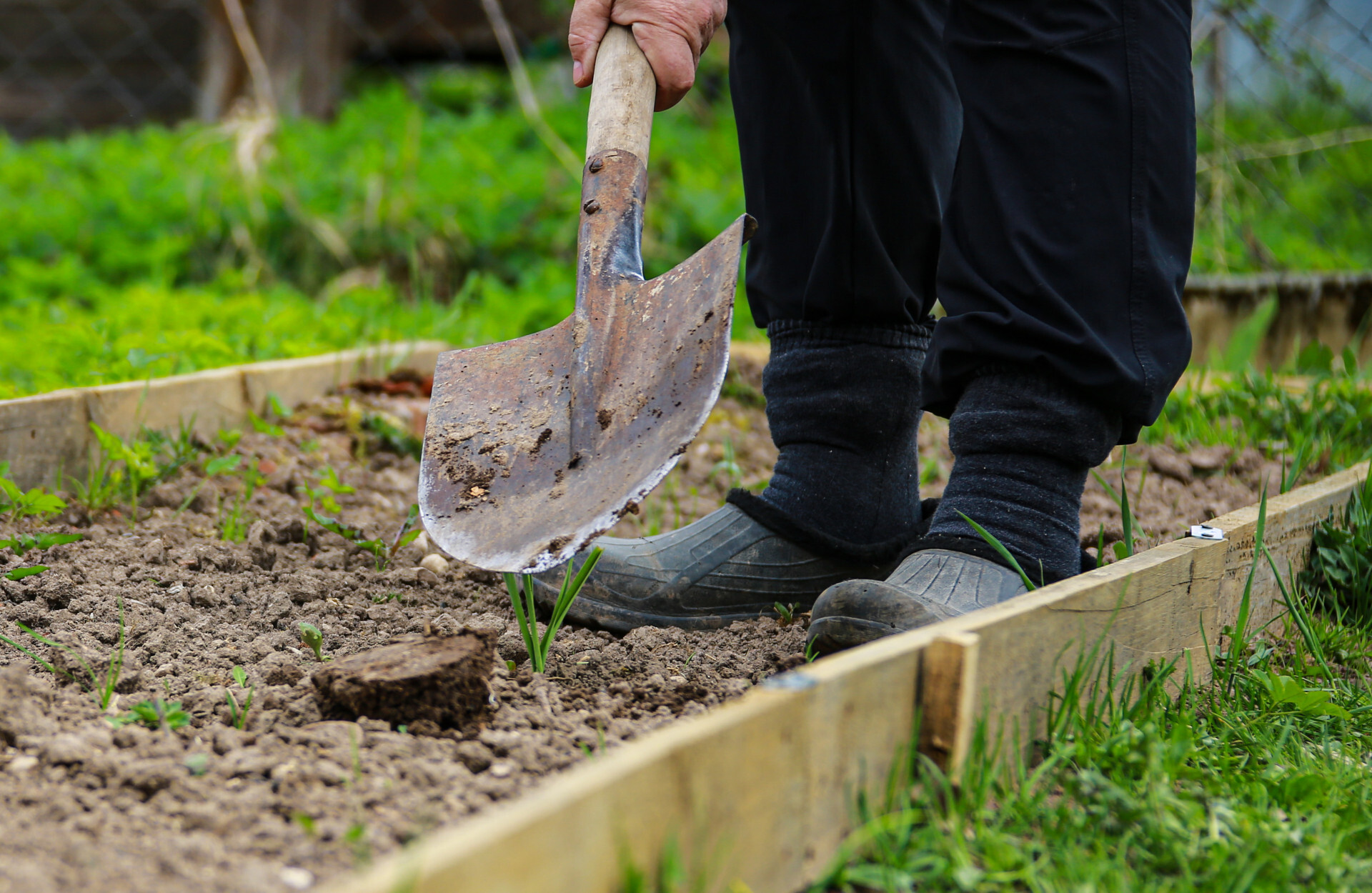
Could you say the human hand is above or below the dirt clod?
above

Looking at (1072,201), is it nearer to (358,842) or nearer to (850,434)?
(850,434)

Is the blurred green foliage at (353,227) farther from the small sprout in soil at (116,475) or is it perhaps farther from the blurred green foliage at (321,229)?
the small sprout in soil at (116,475)

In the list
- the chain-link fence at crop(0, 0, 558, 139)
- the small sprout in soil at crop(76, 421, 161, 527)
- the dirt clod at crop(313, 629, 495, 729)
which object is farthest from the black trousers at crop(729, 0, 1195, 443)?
the chain-link fence at crop(0, 0, 558, 139)

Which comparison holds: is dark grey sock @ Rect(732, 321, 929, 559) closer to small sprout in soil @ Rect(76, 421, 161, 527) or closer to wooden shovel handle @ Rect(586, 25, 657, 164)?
wooden shovel handle @ Rect(586, 25, 657, 164)

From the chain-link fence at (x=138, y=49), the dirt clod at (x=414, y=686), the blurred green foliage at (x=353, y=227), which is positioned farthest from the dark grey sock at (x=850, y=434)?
the chain-link fence at (x=138, y=49)

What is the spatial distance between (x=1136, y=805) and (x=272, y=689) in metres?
0.89

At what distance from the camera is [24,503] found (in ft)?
5.57

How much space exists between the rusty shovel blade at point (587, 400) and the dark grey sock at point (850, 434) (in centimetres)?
34

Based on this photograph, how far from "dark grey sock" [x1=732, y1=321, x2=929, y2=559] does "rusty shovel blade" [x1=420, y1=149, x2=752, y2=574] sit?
0.34m

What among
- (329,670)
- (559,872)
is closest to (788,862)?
(559,872)

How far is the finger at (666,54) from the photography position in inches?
59.5

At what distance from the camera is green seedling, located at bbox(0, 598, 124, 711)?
1.20 m

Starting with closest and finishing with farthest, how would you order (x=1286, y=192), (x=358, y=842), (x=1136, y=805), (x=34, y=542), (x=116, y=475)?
1. (x=358, y=842)
2. (x=1136, y=805)
3. (x=34, y=542)
4. (x=116, y=475)
5. (x=1286, y=192)

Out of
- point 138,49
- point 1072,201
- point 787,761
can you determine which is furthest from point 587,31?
point 138,49
